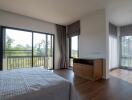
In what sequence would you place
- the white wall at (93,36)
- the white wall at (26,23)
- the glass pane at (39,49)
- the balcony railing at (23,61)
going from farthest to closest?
the glass pane at (39,49) → the balcony railing at (23,61) → the white wall at (26,23) → the white wall at (93,36)

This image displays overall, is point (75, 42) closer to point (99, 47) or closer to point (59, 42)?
point (59, 42)

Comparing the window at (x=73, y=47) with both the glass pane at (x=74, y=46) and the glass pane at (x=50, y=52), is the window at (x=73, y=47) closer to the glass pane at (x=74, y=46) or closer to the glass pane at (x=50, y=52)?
the glass pane at (x=74, y=46)

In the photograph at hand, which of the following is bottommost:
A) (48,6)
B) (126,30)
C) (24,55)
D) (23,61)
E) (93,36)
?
(23,61)

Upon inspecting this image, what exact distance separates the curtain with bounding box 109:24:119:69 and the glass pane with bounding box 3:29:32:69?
4309 mm

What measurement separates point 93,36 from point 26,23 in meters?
3.10

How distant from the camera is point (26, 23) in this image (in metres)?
4.53

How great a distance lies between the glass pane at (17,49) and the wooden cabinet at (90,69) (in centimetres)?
247

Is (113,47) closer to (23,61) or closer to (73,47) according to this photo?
(73,47)

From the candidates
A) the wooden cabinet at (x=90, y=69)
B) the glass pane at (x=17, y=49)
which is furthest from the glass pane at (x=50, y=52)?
the wooden cabinet at (x=90, y=69)

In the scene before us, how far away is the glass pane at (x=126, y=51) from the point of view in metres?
5.54

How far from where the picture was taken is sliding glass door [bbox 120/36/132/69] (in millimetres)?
5543

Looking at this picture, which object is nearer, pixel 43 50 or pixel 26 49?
pixel 26 49

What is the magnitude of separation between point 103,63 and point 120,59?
2878 millimetres

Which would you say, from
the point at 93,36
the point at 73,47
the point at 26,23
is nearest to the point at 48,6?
the point at 26,23
